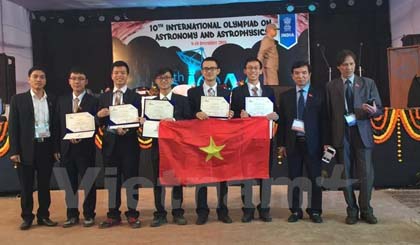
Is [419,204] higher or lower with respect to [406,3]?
lower

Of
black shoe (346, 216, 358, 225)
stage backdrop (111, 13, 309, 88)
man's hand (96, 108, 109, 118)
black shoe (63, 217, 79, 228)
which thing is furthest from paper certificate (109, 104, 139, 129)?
stage backdrop (111, 13, 309, 88)

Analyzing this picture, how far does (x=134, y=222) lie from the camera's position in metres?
3.80

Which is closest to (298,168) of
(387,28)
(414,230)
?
(414,230)

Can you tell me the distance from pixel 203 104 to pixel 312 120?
862 millimetres

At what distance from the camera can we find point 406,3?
7992mm

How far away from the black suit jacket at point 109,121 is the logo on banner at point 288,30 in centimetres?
559

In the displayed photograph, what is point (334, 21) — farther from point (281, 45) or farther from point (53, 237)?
point (53, 237)

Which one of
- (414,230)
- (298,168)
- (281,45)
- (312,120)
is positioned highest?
(281,45)

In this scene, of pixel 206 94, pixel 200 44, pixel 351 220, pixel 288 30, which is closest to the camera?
pixel 351 220

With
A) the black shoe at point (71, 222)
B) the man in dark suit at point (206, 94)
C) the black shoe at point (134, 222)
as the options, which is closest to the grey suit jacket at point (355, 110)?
the man in dark suit at point (206, 94)

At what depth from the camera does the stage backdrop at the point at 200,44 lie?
29.4 ft

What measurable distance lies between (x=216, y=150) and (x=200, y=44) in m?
5.52

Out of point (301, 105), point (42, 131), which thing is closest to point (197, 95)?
point (301, 105)

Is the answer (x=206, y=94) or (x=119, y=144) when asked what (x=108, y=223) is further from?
(x=206, y=94)
